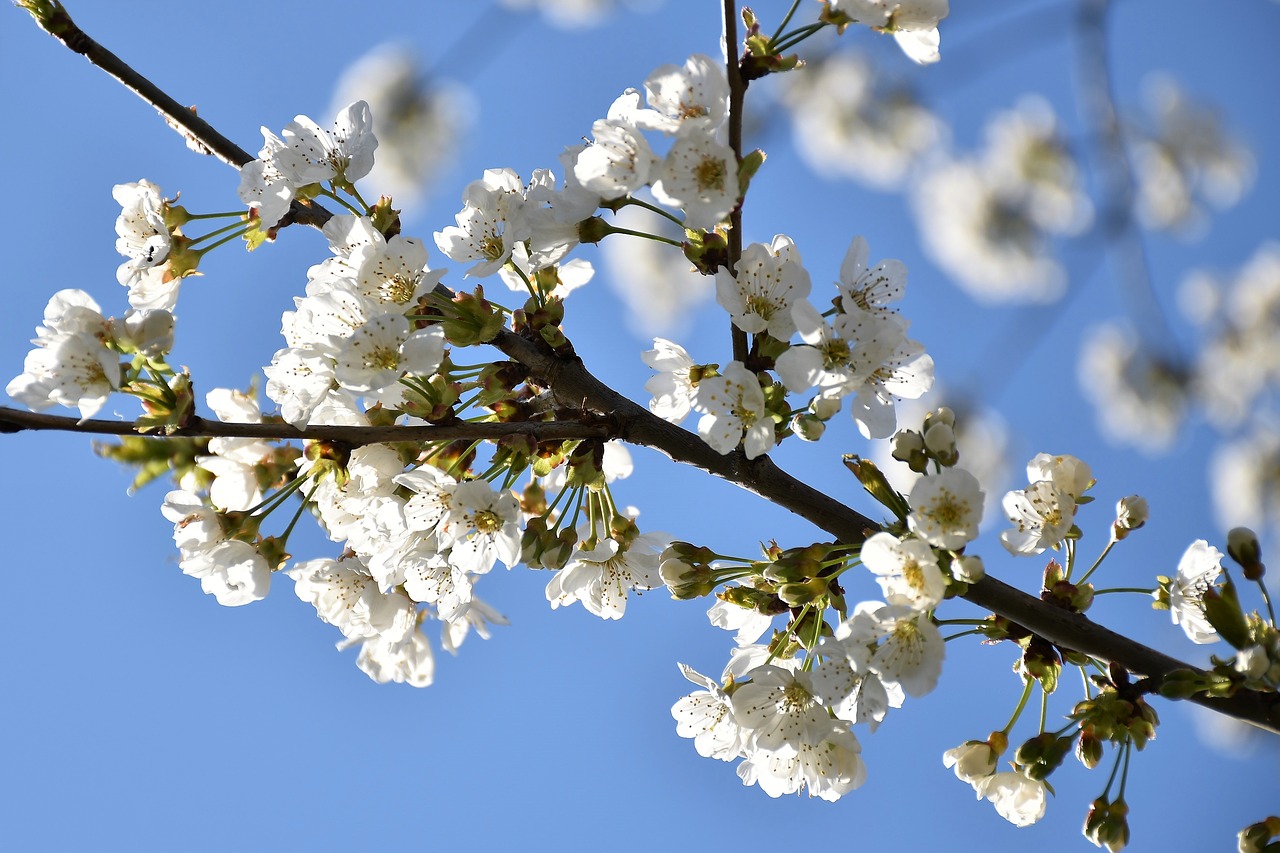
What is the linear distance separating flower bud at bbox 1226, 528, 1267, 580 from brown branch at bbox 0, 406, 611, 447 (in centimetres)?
129

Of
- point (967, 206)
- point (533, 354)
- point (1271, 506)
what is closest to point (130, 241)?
point (533, 354)

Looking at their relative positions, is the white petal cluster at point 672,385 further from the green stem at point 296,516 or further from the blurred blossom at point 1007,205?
the blurred blossom at point 1007,205

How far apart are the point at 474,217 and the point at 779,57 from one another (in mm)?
717

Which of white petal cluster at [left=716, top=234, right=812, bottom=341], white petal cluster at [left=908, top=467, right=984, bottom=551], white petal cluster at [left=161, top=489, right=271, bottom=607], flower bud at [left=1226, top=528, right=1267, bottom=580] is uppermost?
flower bud at [left=1226, top=528, right=1267, bottom=580]

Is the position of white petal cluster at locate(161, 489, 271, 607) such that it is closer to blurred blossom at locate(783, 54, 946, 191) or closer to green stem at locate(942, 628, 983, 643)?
green stem at locate(942, 628, 983, 643)

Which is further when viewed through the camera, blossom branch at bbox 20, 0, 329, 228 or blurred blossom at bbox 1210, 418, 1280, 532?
blurred blossom at bbox 1210, 418, 1280, 532

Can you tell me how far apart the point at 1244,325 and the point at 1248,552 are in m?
10.0

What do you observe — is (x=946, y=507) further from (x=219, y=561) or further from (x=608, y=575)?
(x=219, y=561)

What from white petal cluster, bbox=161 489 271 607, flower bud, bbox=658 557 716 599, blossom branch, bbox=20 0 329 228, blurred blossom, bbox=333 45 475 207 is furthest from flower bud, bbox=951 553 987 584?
blurred blossom, bbox=333 45 475 207

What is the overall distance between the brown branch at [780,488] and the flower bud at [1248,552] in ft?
0.98

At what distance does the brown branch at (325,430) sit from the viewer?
1.52 meters

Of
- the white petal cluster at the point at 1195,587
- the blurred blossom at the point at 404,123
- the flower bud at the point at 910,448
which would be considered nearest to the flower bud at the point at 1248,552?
the white petal cluster at the point at 1195,587

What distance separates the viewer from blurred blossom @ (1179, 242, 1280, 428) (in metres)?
10.2

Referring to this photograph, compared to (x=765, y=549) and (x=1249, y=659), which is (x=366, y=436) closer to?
(x=765, y=549)
